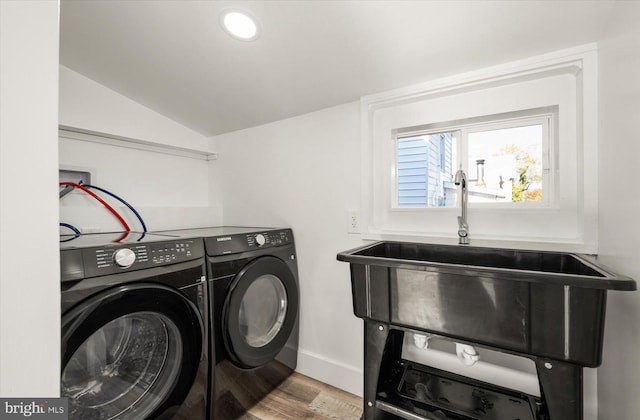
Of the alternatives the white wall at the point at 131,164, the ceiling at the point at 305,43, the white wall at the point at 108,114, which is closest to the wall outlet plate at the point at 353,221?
the ceiling at the point at 305,43

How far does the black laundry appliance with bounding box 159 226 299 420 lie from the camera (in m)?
1.24

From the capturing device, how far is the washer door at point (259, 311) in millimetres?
1280

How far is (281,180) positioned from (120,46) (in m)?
1.07

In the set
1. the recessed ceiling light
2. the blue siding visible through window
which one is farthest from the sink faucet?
the recessed ceiling light

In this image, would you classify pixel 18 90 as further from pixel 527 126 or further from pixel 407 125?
pixel 527 126

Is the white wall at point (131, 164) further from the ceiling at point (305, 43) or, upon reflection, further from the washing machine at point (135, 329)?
the washing machine at point (135, 329)

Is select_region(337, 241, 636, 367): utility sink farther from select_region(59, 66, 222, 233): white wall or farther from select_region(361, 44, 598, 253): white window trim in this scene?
select_region(59, 66, 222, 233): white wall

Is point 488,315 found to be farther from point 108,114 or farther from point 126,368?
point 108,114

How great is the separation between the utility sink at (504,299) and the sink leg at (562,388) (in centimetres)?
4

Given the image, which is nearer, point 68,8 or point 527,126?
point 68,8

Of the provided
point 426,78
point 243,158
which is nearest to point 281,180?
point 243,158

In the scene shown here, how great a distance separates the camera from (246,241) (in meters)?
1.40

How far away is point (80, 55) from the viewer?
1.42m


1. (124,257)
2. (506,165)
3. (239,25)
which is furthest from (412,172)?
(124,257)
